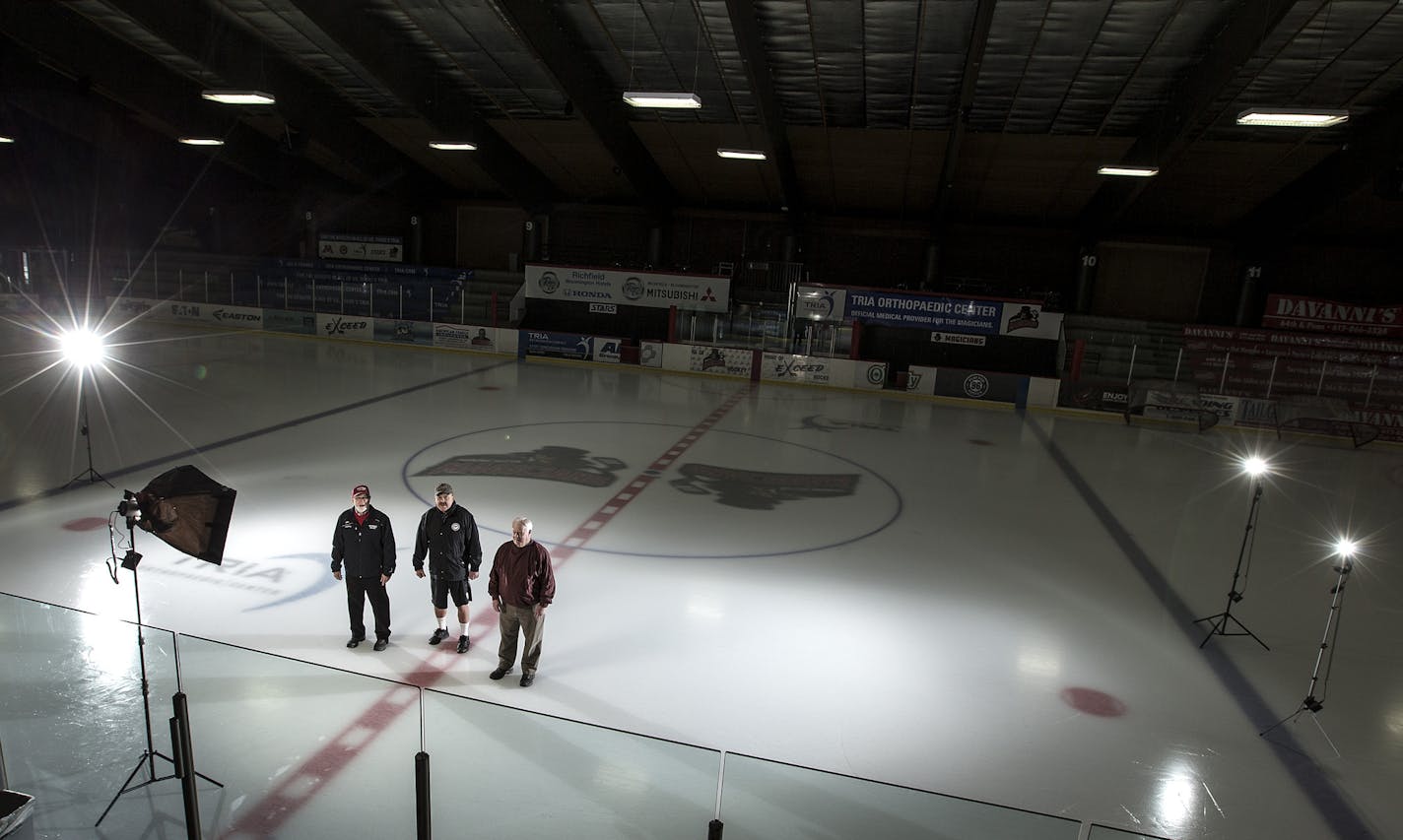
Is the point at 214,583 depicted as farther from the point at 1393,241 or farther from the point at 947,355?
the point at 1393,241

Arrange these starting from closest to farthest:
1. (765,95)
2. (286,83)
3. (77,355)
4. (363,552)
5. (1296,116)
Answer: (363,552) → (1296,116) → (765,95) → (77,355) → (286,83)

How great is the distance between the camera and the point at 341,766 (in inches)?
189

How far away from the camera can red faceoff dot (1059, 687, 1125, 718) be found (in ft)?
21.6

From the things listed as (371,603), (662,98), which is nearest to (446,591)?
(371,603)

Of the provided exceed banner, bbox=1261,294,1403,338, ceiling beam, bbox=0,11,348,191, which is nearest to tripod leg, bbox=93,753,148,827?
ceiling beam, bbox=0,11,348,191

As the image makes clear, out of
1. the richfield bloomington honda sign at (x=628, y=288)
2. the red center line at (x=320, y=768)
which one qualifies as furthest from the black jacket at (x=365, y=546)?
the richfield bloomington honda sign at (x=628, y=288)

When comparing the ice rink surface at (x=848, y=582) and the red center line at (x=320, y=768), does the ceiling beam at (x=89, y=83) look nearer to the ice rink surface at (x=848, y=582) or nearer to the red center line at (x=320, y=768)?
the ice rink surface at (x=848, y=582)

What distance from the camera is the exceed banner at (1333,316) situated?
76.6 ft

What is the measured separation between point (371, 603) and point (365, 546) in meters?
0.57

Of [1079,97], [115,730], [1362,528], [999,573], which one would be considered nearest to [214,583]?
[115,730]

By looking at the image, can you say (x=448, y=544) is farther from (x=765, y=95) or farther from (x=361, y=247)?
(x=361, y=247)

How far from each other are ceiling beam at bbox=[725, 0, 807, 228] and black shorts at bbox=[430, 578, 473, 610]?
12.0m

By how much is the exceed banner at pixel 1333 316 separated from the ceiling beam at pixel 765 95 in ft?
48.9

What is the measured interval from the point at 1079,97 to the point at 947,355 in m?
8.40
